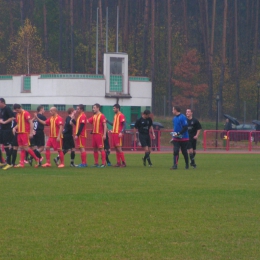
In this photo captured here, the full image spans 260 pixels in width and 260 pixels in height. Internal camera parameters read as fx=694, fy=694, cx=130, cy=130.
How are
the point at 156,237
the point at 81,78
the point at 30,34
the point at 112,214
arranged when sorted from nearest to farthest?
1. the point at 156,237
2. the point at 112,214
3. the point at 81,78
4. the point at 30,34

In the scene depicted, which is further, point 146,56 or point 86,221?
point 146,56

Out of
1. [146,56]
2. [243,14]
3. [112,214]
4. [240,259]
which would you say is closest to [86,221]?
[112,214]

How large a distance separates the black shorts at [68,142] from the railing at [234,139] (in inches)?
703

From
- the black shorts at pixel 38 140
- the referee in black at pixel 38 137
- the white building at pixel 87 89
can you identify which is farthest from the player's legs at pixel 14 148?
the white building at pixel 87 89

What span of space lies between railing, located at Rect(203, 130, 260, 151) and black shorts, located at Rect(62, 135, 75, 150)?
1787 centimetres

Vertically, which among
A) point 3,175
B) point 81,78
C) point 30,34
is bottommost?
point 3,175

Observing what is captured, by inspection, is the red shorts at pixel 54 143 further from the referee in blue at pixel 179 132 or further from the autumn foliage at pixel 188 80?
the autumn foliage at pixel 188 80

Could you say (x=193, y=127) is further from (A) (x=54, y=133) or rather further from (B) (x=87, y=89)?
(B) (x=87, y=89)

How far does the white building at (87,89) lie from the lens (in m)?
45.1

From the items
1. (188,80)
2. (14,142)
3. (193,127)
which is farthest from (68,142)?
(188,80)

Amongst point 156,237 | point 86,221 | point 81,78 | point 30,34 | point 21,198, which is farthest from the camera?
point 30,34

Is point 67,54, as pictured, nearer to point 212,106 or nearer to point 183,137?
point 212,106

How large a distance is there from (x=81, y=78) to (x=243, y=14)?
133ft

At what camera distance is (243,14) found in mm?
81062
